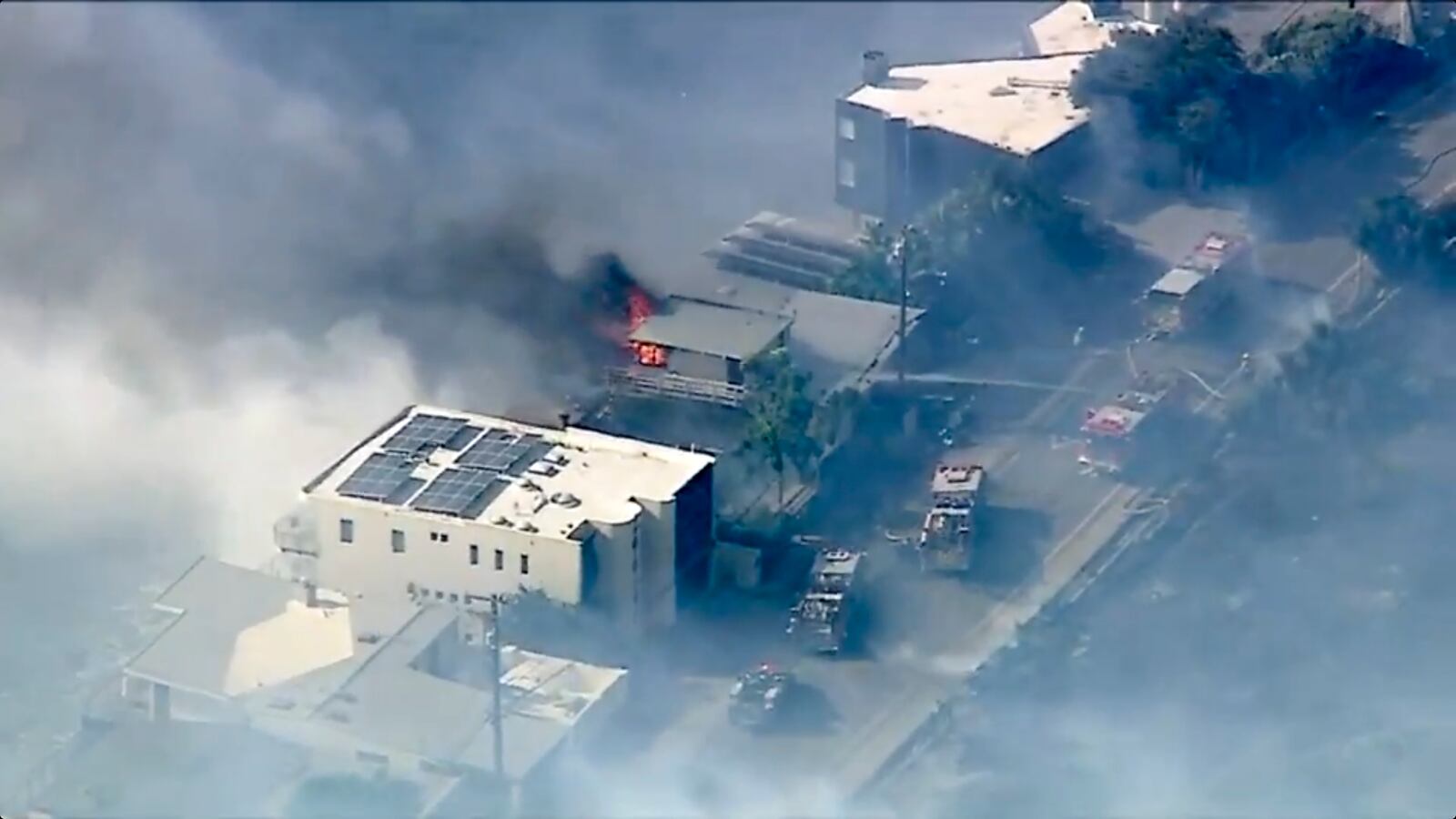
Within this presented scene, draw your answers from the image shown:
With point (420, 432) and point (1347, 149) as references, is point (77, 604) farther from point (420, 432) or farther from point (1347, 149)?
point (1347, 149)

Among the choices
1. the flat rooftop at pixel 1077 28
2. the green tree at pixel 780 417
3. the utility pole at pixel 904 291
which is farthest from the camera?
the flat rooftop at pixel 1077 28

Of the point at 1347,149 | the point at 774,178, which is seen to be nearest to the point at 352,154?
the point at 774,178

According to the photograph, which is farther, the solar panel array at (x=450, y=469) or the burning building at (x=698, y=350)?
the burning building at (x=698, y=350)

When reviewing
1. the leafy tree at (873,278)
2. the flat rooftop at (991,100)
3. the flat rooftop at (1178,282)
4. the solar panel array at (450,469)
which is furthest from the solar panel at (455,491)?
the flat rooftop at (991,100)

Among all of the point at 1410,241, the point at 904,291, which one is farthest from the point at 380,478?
the point at 1410,241

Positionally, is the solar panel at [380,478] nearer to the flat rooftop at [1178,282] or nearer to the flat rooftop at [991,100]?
Result: the flat rooftop at [1178,282]

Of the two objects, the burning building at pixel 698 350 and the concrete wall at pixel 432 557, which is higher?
the burning building at pixel 698 350

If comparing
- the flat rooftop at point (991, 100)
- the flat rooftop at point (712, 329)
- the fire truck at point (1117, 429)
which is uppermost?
the flat rooftop at point (991, 100)
